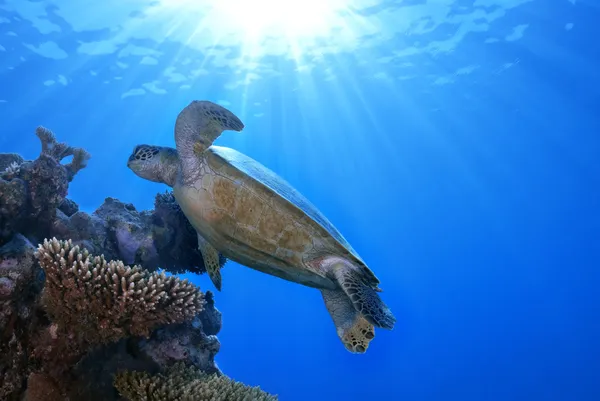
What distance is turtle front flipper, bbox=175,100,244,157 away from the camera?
4.12 meters

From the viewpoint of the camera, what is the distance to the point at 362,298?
3.82 m

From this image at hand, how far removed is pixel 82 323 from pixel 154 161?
249 centimetres

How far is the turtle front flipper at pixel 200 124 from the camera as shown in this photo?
13.5ft

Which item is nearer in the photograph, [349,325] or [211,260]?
[349,325]

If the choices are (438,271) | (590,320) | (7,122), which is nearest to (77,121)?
(7,122)

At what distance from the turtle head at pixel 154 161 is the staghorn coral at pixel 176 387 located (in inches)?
104

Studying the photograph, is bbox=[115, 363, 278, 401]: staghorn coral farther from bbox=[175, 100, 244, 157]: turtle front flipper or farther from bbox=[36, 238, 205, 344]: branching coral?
bbox=[175, 100, 244, 157]: turtle front flipper

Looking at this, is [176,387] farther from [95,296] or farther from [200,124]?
[200,124]

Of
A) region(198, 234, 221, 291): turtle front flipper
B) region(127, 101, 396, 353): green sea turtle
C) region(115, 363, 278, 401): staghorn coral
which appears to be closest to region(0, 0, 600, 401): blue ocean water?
region(127, 101, 396, 353): green sea turtle

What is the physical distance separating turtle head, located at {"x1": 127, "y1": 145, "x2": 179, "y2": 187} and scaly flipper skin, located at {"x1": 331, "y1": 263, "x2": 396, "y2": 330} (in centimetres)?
281

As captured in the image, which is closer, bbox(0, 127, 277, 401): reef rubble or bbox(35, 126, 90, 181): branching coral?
bbox(0, 127, 277, 401): reef rubble

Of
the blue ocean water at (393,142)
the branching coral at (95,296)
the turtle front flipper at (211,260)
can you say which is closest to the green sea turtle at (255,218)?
the turtle front flipper at (211,260)

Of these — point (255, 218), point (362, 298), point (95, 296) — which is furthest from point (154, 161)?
point (362, 298)

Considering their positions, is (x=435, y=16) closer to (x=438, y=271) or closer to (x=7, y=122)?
(x=7, y=122)
